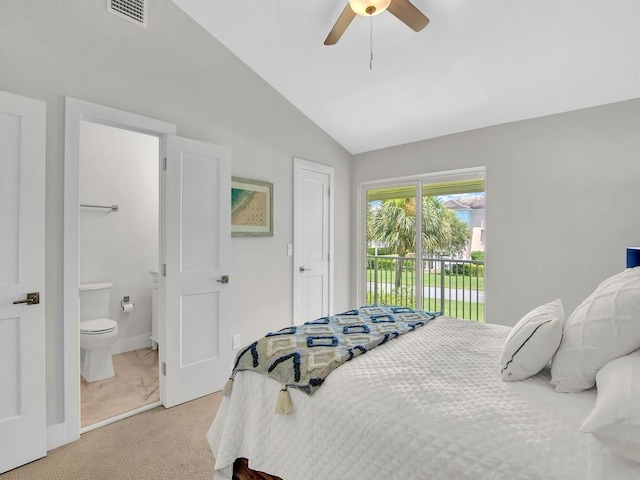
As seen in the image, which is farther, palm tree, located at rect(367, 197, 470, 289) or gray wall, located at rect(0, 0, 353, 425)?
palm tree, located at rect(367, 197, 470, 289)

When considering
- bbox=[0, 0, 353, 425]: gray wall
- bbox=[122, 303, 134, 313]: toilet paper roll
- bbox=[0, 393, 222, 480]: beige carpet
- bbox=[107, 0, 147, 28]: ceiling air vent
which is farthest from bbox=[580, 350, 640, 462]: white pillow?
bbox=[122, 303, 134, 313]: toilet paper roll

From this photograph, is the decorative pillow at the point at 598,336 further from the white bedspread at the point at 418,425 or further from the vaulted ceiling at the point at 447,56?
the vaulted ceiling at the point at 447,56

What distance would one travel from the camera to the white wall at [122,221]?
371 centimetres

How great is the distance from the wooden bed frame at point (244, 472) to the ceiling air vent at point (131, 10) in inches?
115

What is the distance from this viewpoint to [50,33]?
7.12 feet

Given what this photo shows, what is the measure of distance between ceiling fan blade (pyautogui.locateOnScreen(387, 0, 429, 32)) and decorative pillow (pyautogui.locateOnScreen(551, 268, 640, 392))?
1.73 m

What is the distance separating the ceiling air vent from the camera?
2.44 metres

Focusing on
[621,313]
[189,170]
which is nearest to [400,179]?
[189,170]

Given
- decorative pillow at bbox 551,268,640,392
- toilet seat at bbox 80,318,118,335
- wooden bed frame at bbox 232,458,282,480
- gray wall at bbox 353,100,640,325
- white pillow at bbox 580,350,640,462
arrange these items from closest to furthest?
1. white pillow at bbox 580,350,640,462
2. decorative pillow at bbox 551,268,640,392
3. wooden bed frame at bbox 232,458,282,480
4. gray wall at bbox 353,100,640,325
5. toilet seat at bbox 80,318,118,335

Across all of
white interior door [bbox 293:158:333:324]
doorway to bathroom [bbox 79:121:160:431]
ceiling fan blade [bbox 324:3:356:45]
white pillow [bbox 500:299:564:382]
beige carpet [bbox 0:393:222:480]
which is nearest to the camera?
white pillow [bbox 500:299:564:382]

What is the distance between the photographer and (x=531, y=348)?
131 centimetres

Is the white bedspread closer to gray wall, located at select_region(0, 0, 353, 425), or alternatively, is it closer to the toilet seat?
gray wall, located at select_region(0, 0, 353, 425)

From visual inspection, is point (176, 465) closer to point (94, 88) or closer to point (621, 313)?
point (621, 313)

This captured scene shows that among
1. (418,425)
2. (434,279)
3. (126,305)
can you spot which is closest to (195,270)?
(126,305)
